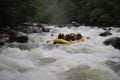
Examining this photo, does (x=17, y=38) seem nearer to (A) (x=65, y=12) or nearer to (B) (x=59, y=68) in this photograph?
(B) (x=59, y=68)

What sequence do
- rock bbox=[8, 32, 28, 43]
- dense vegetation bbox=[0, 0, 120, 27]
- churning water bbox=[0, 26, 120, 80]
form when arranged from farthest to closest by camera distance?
dense vegetation bbox=[0, 0, 120, 27] → rock bbox=[8, 32, 28, 43] → churning water bbox=[0, 26, 120, 80]

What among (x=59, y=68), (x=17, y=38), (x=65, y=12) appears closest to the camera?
(x=59, y=68)

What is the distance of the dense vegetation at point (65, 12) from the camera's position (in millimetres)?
18797

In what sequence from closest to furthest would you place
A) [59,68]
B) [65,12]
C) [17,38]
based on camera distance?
[59,68] < [17,38] < [65,12]

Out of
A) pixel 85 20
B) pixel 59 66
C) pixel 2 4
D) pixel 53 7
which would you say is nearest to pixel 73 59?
pixel 59 66

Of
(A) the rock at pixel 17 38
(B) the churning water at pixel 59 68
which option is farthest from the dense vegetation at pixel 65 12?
(B) the churning water at pixel 59 68

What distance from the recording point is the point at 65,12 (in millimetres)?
52031

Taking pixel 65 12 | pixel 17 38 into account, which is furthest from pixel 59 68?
pixel 65 12

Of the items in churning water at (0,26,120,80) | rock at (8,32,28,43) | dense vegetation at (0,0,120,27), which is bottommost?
churning water at (0,26,120,80)

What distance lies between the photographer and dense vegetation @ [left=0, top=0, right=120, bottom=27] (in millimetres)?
18797

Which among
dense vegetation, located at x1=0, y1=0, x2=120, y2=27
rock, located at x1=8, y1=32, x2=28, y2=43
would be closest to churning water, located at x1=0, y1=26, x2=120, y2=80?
rock, located at x1=8, y1=32, x2=28, y2=43

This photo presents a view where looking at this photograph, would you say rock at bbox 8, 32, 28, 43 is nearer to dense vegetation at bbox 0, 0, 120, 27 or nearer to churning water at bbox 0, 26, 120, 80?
dense vegetation at bbox 0, 0, 120, 27

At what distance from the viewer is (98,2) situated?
34531 millimetres

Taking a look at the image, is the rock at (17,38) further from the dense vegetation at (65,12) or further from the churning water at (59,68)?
the churning water at (59,68)
